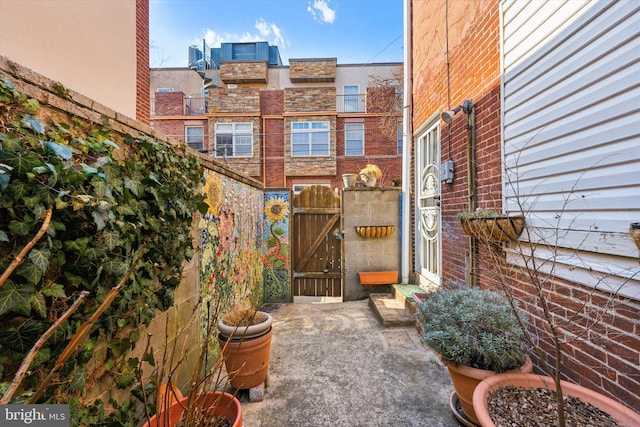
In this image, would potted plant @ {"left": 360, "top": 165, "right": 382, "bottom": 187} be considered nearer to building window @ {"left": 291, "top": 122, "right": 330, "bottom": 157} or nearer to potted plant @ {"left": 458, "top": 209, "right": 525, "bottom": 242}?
potted plant @ {"left": 458, "top": 209, "right": 525, "bottom": 242}

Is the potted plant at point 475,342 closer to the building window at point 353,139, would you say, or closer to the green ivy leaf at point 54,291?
the green ivy leaf at point 54,291

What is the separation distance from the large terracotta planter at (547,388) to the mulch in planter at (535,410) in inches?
0.9

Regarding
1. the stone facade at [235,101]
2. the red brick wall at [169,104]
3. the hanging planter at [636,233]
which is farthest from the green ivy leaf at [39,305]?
the red brick wall at [169,104]

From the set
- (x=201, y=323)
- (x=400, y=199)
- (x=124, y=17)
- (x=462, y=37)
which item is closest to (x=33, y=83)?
(x=201, y=323)

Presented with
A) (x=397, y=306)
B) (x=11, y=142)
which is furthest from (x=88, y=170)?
(x=397, y=306)

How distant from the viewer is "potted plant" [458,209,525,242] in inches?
77.5

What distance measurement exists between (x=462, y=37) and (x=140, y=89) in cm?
548

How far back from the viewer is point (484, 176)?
2562 millimetres

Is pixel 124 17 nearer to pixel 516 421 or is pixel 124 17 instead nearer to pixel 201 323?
pixel 201 323

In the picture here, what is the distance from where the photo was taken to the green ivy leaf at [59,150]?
3.05 ft

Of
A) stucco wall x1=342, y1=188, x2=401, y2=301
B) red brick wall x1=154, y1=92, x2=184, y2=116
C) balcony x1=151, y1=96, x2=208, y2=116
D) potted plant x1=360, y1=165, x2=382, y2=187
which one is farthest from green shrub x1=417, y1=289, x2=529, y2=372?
red brick wall x1=154, y1=92, x2=184, y2=116

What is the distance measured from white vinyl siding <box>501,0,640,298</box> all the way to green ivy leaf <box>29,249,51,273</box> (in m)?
2.10

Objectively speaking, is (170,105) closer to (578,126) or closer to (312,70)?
(312,70)

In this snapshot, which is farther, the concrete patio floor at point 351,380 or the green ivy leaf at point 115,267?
the concrete patio floor at point 351,380
